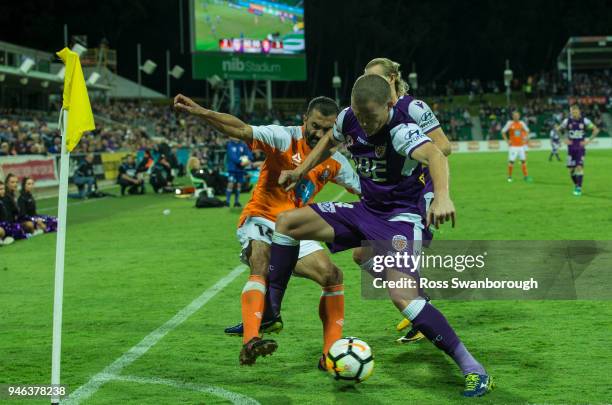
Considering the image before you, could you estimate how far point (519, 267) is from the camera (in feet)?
37.1

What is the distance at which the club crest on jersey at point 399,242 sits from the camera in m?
5.86

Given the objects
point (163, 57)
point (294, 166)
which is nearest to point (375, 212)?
point (294, 166)

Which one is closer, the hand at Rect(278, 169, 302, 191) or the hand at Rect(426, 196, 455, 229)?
the hand at Rect(426, 196, 455, 229)

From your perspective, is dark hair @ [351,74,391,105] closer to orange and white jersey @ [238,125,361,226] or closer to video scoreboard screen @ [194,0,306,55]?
orange and white jersey @ [238,125,361,226]

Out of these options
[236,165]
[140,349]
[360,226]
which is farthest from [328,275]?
[236,165]

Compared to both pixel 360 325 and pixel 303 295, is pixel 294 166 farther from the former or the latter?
pixel 303 295

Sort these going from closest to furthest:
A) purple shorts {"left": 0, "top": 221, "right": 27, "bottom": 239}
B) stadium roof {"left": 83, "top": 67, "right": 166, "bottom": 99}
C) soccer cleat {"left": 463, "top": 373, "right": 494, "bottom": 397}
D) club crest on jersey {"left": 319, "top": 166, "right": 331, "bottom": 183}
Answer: soccer cleat {"left": 463, "top": 373, "right": 494, "bottom": 397}
club crest on jersey {"left": 319, "top": 166, "right": 331, "bottom": 183}
purple shorts {"left": 0, "top": 221, "right": 27, "bottom": 239}
stadium roof {"left": 83, "top": 67, "right": 166, "bottom": 99}

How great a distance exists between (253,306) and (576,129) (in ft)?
61.1

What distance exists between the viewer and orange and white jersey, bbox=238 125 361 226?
279 inches

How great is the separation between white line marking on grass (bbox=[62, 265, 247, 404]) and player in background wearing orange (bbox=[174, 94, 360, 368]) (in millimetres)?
1060

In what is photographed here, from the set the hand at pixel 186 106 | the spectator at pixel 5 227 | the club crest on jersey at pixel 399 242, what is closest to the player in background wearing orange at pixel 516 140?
the spectator at pixel 5 227

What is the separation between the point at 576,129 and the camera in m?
23.2

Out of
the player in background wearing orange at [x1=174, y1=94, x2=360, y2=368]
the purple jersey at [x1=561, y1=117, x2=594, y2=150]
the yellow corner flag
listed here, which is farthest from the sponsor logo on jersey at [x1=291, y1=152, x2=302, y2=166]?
the purple jersey at [x1=561, y1=117, x2=594, y2=150]

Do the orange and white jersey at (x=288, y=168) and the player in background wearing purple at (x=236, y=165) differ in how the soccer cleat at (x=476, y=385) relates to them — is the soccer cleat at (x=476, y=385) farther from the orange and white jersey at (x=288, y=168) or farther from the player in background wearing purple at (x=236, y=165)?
the player in background wearing purple at (x=236, y=165)
